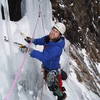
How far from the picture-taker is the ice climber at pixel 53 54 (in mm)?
5523

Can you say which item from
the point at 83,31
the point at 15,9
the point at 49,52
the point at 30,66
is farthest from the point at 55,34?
the point at 83,31

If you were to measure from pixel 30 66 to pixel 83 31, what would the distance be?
5.84 metres

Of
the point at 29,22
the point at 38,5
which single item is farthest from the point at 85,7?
the point at 29,22

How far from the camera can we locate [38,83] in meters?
6.96

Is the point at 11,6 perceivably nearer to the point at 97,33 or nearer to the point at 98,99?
the point at 98,99

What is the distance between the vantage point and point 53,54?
5.56 m

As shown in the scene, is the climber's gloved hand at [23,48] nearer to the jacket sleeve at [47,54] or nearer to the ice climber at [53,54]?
the ice climber at [53,54]

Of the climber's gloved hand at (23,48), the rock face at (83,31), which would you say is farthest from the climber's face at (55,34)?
the rock face at (83,31)

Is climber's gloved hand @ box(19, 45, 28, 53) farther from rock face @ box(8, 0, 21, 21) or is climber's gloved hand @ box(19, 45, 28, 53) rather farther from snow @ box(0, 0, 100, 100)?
rock face @ box(8, 0, 21, 21)

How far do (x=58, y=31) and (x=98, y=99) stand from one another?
492 centimetres

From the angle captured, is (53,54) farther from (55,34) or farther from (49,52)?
(55,34)

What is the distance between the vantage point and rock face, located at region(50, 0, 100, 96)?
1034 cm

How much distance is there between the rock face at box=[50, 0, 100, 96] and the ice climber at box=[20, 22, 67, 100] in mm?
3346

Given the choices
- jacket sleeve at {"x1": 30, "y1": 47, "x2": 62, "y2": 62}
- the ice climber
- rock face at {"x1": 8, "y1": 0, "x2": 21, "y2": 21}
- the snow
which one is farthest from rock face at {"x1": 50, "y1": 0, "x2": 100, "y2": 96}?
jacket sleeve at {"x1": 30, "y1": 47, "x2": 62, "y2": 62}
